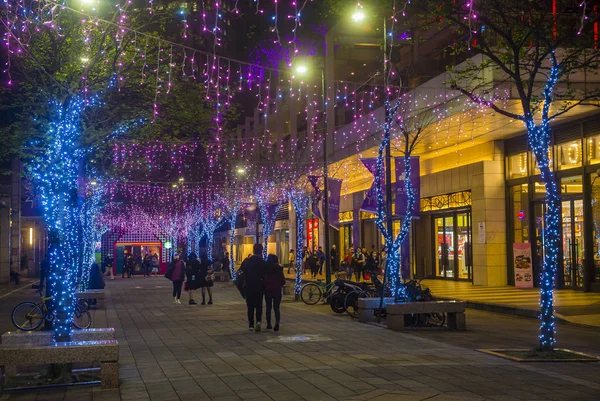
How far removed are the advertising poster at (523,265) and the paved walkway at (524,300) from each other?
1.38ft

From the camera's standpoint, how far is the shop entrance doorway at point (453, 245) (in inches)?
1351

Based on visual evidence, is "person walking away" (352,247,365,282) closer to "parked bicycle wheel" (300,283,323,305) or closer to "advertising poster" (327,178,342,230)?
"advertising poster" (327,178,342,230)

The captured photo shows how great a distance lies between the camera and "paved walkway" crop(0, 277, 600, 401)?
912cm

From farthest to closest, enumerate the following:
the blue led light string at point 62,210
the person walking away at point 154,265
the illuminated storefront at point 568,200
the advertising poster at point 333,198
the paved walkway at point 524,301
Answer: the person walking away at point 154,265
the advertising poster at point 333,198
the illuminated storefront at point 568,200
the paved walkway at point 524,301
the blue led light string at point 62,210

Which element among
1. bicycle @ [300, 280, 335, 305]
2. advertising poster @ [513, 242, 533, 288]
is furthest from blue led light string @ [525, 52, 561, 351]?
advertising poster @ [513, 242, 533, 288]

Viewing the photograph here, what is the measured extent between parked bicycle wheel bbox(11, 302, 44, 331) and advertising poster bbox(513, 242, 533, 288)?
666 inches

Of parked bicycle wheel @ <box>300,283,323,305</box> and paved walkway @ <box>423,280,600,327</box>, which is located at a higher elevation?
parked bicycle wheel @ <box>300,283,323,305</box>

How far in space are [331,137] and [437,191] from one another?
9.97m

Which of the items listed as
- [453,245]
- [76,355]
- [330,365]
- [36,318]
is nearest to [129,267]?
[453,245]

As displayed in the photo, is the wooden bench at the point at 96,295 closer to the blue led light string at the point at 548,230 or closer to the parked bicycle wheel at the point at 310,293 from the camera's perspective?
the parked bicycle wheel at the point at 310,293

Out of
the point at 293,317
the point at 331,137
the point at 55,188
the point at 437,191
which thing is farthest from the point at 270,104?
the point at 55,188

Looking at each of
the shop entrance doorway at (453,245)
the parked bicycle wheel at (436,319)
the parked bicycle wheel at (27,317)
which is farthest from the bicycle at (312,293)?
the shop entrance doorway at (453,245)

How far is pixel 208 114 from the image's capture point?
2647 centimetres

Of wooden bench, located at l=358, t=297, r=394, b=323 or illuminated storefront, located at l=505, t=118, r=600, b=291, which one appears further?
illuminated storefront, located at l=505, t=118, r=600, b=291
